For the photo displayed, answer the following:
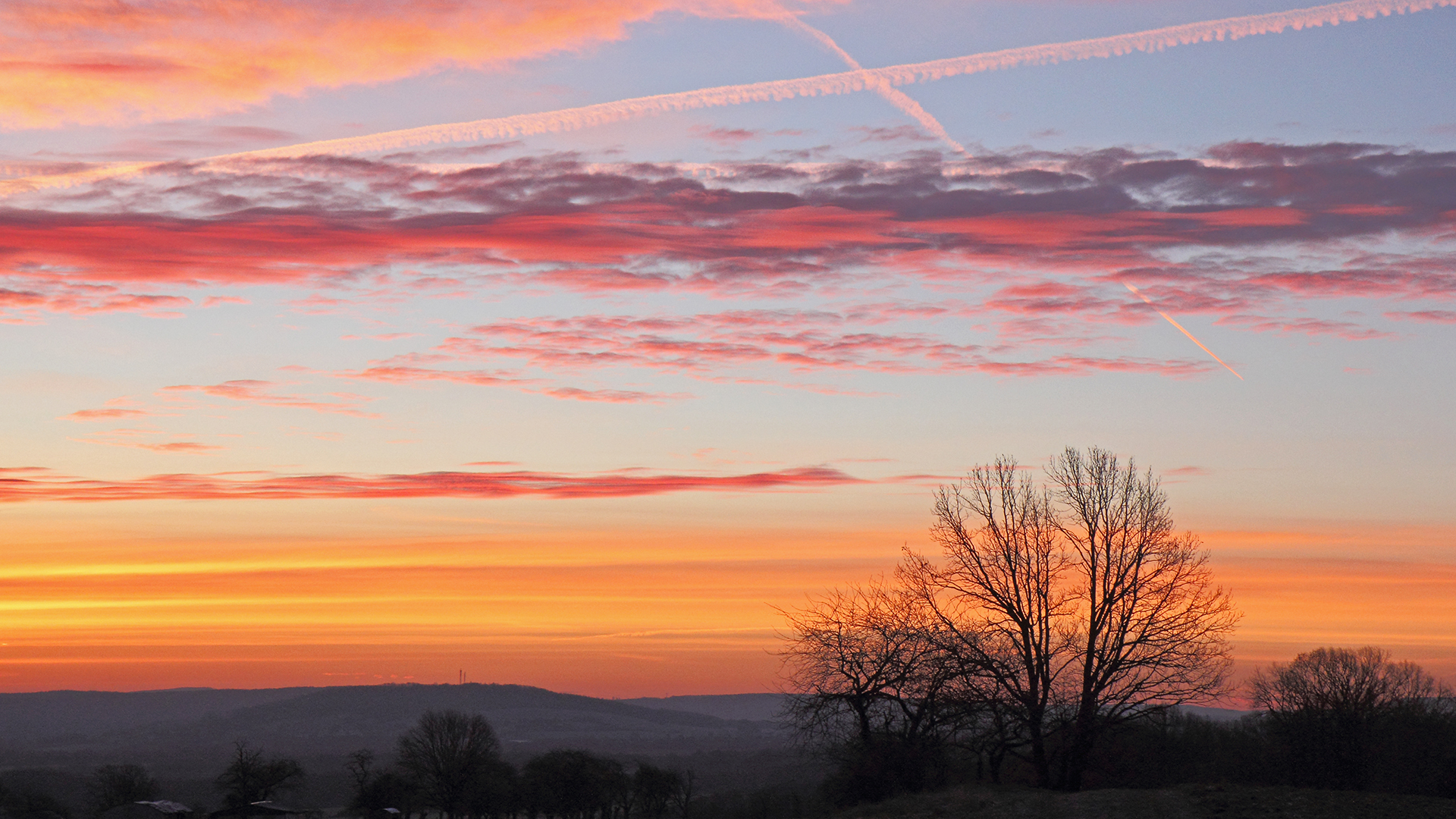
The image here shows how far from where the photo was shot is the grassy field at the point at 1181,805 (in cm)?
2700

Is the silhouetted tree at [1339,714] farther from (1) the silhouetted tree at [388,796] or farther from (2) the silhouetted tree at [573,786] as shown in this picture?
(1) the silhouetted tree at [388,796]

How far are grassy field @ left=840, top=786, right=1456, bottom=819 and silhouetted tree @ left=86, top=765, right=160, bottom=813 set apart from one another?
104m

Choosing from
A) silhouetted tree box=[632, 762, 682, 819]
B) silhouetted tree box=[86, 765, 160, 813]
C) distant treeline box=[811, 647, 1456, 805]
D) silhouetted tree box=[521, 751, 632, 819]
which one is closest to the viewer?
distant treeline box=[811, 647, 1456, 805]

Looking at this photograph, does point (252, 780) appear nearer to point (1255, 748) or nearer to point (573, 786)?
point (573, 786)

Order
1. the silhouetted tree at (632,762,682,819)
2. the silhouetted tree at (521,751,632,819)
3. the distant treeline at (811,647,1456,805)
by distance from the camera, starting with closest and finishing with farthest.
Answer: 1. the distant treeline at (811,647,1456,805)
2. the silhouetted tree at (632,762,682,819)
3. the silhouetted tree at (521,751,632,819)

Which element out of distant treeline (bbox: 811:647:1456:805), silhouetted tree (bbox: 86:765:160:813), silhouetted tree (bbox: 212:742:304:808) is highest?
distant treeline (bbox: 811:647:1456:805)

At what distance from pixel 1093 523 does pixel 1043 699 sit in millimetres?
5824

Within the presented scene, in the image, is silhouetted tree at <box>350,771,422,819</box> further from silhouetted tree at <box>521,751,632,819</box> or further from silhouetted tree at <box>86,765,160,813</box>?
silhouetted tree at <box>86,765,160,813</box>

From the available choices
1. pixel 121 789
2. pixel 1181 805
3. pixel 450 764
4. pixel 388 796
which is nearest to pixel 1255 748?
pixel 1181 805

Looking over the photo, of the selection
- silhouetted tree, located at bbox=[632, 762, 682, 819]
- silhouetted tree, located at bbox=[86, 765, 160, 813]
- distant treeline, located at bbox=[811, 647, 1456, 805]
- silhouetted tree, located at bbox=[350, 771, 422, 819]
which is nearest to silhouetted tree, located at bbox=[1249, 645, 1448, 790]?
distant treeline, located at bbox=[811, 647, 1456, 805]

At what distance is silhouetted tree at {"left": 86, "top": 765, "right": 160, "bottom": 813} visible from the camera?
11525 cm

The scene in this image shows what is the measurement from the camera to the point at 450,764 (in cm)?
9919

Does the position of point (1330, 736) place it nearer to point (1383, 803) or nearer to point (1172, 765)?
point (1172, 765)

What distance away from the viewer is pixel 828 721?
4016 cm
